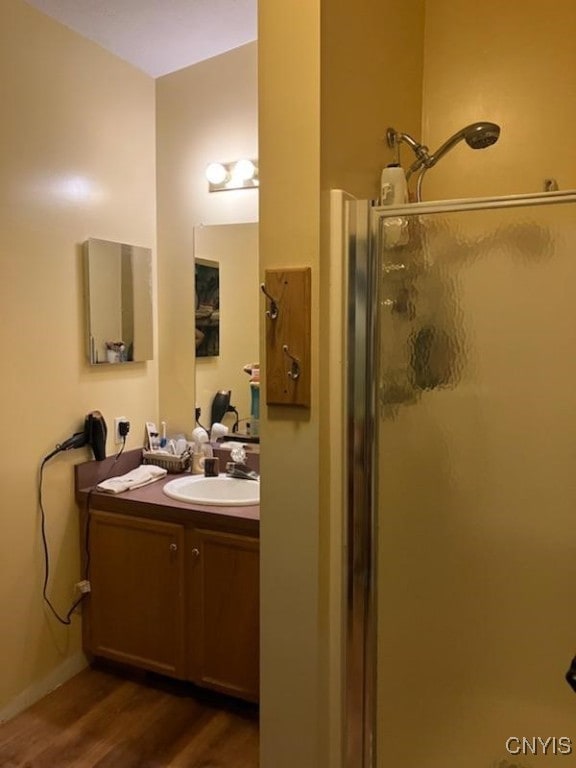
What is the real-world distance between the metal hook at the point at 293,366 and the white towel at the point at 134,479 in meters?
1.26

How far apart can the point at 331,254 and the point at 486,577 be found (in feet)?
3.11

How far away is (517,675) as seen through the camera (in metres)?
1.62

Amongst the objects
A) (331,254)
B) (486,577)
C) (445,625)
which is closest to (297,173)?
(331,254)

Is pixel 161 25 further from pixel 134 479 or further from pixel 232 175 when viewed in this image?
pixel 134 479

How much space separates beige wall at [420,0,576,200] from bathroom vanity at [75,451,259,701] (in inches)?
59.2

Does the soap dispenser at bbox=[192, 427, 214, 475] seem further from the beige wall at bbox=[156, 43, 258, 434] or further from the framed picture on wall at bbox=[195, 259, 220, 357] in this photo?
the framed picture on wall at bbox=[195, 259, 220, 357]

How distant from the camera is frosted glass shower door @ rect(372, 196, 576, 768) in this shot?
1.50 m

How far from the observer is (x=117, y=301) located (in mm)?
2615

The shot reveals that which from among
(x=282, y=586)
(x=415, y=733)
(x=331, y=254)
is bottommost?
(x=415, y=733)

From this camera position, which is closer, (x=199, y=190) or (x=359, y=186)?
(x=359, y=186)

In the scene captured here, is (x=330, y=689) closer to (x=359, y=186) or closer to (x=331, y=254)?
(x=331, y=254)

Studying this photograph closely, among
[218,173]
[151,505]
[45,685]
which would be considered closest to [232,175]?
[218,173]

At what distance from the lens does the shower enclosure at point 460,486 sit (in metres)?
1.51

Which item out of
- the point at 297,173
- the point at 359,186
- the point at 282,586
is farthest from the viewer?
the point at 359,186
